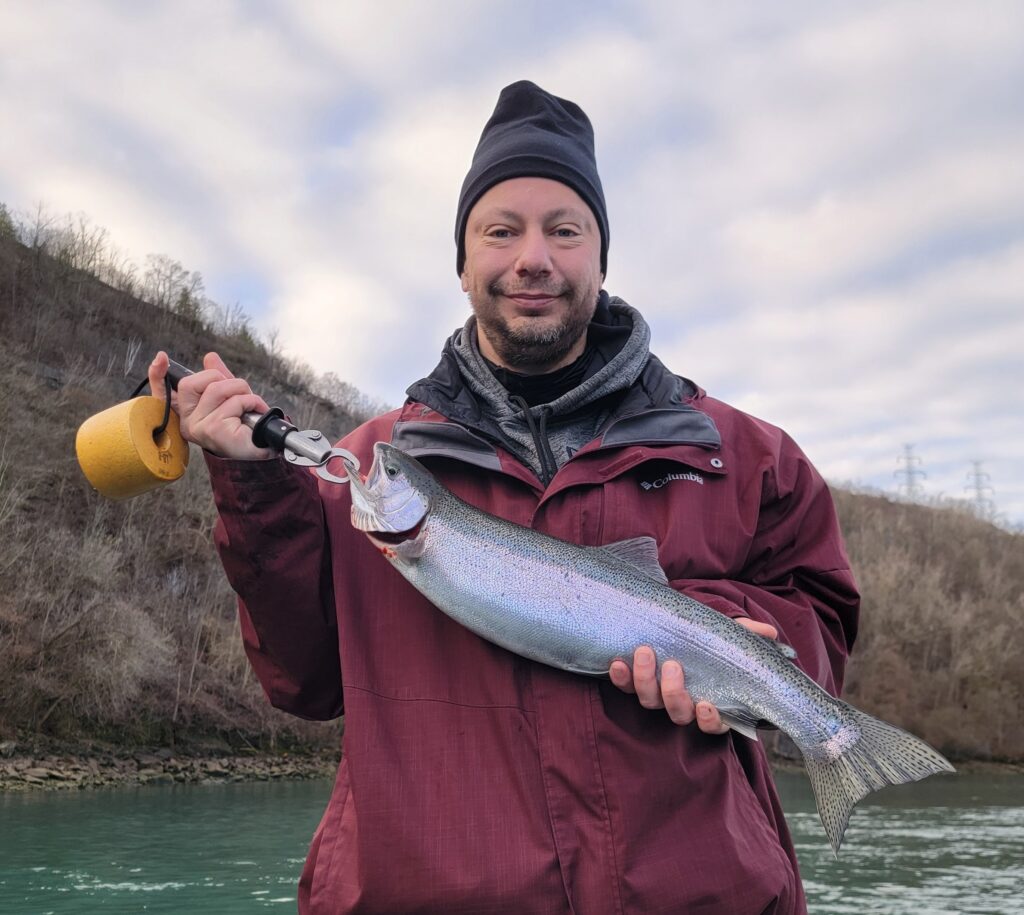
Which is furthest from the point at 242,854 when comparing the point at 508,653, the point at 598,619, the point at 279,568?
the point at 598,619

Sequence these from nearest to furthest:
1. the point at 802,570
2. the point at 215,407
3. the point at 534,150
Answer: the point at 215,407, the point at 802,570, the point at 534,150

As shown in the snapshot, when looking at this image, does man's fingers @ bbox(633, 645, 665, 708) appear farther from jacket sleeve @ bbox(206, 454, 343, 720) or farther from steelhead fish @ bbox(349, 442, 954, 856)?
jacket sleeve @ bbox(206, 454, 343, 720)

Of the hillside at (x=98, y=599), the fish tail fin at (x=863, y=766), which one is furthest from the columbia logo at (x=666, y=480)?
the hillside at (x=98, y=599)

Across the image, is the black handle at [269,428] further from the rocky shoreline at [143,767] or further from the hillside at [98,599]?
the hillside at [98,599]

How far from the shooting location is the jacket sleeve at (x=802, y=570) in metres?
3.22

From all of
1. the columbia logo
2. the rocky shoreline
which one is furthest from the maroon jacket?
the rocky shoreline

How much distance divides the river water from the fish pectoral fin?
12155mm

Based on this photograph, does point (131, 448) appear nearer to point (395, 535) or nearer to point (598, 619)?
point (395, 535)

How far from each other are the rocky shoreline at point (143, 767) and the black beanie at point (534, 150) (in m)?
23.4

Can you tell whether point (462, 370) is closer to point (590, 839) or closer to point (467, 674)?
point (467, 674)

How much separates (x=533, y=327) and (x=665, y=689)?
1.31 m

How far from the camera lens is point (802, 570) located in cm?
333

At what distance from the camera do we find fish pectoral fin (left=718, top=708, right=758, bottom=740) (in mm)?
2816

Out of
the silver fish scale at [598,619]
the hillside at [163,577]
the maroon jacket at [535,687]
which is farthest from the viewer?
the hillside at [163,577]
